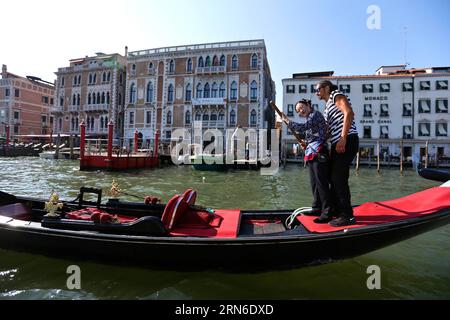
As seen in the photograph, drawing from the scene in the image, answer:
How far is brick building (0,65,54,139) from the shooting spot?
37000 millimetres

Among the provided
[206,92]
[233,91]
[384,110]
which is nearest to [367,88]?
[384,110]

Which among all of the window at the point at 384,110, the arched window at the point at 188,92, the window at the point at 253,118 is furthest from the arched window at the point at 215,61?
the window at the point at 384,110

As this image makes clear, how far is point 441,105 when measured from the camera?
2692cm

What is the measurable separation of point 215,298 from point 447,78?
3209 centimetres

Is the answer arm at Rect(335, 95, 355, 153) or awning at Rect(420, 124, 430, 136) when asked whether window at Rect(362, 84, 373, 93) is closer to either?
awning at Rect(420, 124, 430, 136)

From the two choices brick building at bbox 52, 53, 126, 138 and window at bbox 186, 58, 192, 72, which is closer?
window at bbox 186, 58, 192, 72

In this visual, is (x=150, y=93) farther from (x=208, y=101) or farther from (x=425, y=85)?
(x=425, y=85)

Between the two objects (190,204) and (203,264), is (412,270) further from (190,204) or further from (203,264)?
(190,204)

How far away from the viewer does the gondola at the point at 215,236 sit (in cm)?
268

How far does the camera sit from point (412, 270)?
3393 millimetres

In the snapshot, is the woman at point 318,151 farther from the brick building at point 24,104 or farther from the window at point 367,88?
the brick building at point 24,104

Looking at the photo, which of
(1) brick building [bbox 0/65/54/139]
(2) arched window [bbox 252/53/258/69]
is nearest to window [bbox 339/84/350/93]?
(2) arched window [bbox 252/53/258/69]

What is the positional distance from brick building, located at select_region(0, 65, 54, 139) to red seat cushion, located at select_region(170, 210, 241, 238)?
42.5 meters
